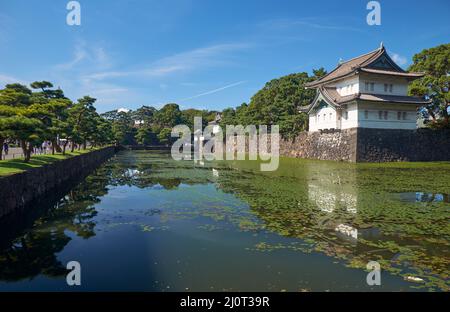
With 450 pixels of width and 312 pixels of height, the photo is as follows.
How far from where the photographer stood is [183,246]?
22.3 ft

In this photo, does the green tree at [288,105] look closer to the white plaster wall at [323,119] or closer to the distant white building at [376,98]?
the white plaster wall at [323,119]

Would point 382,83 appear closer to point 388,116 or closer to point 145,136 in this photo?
point 388,116

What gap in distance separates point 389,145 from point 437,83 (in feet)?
24.3

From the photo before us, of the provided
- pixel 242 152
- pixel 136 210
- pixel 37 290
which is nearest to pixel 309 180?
pixel 136 210

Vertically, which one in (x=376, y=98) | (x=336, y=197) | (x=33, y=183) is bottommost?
(x=336, y=197)

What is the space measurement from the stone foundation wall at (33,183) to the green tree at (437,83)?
28.2 meters

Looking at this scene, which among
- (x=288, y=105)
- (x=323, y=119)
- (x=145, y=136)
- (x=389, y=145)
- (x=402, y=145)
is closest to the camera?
(x=389, y=145)

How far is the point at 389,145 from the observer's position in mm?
27484

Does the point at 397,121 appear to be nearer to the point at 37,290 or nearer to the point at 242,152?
the point at 242,152

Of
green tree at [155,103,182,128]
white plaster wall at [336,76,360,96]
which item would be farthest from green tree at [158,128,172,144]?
white plaster wall at [336,76,360,96]

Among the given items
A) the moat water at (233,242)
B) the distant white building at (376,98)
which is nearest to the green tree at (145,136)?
the distant white building at (376,98)

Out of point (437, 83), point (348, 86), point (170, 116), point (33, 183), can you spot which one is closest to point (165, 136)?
point (170, 116)

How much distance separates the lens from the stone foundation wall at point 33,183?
9.20 m

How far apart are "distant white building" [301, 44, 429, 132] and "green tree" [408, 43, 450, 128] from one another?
1.95 meters
